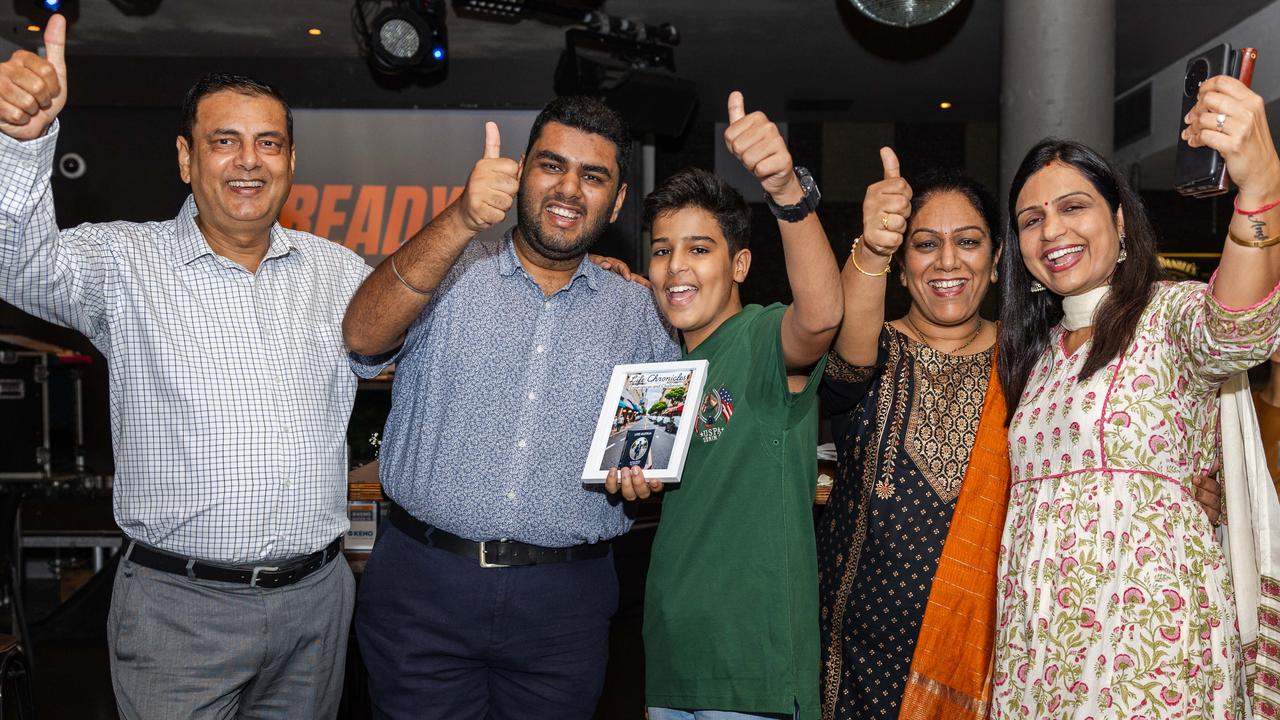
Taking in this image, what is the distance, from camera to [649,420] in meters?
2.08

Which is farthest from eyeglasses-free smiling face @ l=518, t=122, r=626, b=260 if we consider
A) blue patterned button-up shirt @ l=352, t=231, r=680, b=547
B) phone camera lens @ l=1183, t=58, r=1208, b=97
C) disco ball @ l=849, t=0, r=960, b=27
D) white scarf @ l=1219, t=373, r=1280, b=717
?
disco ball @ l=849, t=0, r=960, b=27

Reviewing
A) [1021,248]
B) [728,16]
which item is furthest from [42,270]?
[728,16]

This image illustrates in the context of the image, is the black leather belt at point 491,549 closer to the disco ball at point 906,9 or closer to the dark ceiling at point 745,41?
the disco ball at point 906,9

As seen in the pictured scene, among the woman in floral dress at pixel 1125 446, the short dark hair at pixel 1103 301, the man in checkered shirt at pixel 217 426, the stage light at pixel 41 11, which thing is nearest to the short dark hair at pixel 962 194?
the short dark hair at pixel 1103 301

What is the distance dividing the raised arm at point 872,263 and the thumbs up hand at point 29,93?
1.38m

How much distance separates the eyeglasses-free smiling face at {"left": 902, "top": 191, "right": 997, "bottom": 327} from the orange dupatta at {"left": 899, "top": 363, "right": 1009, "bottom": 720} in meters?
0.31

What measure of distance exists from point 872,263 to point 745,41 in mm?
5224

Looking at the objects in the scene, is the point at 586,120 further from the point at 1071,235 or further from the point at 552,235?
the point at 1071,235

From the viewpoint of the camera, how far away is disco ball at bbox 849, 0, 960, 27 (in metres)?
4.48

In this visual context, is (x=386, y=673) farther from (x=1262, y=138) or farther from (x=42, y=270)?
(x=1262, y=138)

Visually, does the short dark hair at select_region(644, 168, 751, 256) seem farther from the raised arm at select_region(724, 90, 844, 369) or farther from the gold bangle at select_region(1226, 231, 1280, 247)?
the gold bangle at select_region(1226, 231, 1280, 247)

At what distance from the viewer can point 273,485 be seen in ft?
7.09

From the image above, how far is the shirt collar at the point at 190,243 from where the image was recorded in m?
2.21

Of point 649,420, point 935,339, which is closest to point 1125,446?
point 935,339
